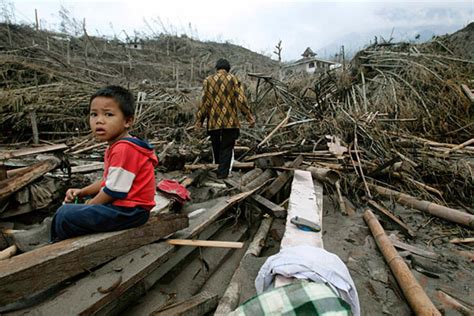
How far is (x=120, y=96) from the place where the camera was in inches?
82.2

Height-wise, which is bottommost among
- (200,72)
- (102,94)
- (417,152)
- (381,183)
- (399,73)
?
(381,183)

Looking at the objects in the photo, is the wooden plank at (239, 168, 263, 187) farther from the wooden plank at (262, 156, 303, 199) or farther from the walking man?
the walking man

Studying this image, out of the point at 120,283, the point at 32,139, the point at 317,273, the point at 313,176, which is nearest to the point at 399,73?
the point at 313,176

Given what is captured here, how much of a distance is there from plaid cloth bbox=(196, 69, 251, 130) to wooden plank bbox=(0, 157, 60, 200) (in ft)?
8.02

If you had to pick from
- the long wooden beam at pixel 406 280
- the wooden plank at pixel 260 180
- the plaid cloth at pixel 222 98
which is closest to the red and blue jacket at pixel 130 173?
the wooden plank at pixel 260 180

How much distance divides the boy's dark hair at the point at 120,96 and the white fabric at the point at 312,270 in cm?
147

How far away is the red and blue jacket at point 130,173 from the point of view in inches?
77.4

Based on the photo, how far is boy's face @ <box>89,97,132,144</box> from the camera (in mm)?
2047

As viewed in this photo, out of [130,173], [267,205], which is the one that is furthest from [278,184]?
[130,173]

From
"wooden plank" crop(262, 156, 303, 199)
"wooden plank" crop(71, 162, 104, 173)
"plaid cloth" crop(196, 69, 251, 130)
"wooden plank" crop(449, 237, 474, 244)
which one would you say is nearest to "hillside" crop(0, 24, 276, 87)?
"wooden plank" crop(71, 162, 104, 173)

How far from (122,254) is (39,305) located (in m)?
0.54

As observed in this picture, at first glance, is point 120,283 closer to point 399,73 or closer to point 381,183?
point 381,183

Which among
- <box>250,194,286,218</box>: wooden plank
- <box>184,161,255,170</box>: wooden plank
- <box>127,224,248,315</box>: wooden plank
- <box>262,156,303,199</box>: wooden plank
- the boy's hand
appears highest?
the boy's hand

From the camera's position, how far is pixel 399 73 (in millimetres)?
8359
